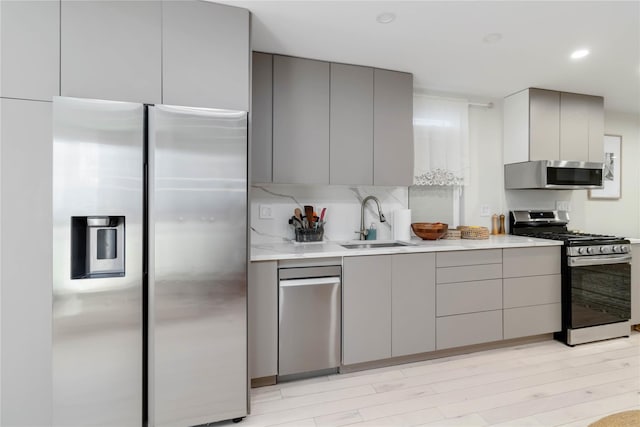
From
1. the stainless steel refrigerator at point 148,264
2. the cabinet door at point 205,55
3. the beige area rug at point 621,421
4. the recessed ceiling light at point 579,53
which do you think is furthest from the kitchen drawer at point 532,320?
the cabinet door at point 205,55

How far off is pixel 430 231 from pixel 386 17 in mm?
1729

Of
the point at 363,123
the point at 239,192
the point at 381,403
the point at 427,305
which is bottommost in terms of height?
the point at 381,403

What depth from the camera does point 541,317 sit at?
2.70m

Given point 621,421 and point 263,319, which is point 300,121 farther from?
point 621,421

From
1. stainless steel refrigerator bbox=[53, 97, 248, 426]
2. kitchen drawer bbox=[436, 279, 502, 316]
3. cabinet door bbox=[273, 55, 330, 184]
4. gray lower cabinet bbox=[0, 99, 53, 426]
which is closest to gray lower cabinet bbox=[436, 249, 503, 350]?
kitchen drawer bbox=[436, 279, 502, 316]

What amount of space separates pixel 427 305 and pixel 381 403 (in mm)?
789

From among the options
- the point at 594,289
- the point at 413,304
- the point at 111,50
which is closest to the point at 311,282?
the point at 413,304

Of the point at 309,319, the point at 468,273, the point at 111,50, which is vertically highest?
the point at 111,50

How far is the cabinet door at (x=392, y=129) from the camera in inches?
102

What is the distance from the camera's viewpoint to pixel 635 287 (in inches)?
117

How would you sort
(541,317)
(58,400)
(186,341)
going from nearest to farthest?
(58,400), (186,341), (541,317)

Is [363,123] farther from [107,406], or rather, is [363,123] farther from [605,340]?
[605,340]

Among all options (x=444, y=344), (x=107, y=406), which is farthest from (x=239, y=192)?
(x=444, y=344)

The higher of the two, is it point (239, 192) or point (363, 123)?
point (363, 123)
